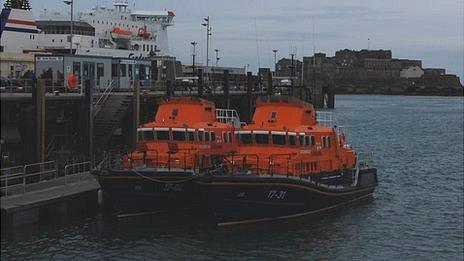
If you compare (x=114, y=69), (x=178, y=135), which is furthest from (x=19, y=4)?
(x=178, y=135)

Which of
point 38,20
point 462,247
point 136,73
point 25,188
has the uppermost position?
point 38,20

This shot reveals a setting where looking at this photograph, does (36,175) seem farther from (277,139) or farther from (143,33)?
(143,33)

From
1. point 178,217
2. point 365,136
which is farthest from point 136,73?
point 365,136

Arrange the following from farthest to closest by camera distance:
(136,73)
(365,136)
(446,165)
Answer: (365,136) < (446,165) < (136,73)

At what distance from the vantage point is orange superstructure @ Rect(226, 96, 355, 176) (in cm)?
2745

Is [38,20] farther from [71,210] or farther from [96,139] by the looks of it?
[71,210]

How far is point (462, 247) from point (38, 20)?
53432mm

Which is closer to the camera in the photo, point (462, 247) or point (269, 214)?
point (462, 247)

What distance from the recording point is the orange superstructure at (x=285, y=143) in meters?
27.5

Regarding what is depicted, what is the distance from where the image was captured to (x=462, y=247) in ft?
80.8

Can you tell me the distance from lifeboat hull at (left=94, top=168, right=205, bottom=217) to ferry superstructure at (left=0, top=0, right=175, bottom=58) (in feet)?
91.3

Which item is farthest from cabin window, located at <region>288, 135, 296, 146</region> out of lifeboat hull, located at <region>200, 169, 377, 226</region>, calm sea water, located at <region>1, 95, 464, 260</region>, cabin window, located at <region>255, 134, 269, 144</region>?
calm sea water, located at <region>1, 95, 464, 260</region>

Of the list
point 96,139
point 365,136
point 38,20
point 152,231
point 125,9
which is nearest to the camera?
point 152,231

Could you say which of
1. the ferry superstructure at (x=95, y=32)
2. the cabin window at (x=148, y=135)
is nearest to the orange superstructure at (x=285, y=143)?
the cabin window at (x=148, y=135)
